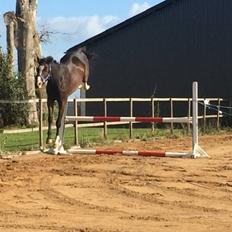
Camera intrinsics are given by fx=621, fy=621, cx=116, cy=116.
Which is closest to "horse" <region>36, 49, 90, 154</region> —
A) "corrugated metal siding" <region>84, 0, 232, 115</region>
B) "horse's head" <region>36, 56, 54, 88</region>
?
"horse's head" <region>36, 56, 54, 88</region>

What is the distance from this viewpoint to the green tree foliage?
23.3m

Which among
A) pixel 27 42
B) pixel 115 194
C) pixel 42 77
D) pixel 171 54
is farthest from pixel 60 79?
pixel 171 54

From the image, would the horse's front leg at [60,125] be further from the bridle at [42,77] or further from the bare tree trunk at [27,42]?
the bare tree trunk at [27,42]

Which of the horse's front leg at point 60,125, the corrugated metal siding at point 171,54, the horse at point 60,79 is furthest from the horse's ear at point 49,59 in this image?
the corrugated metal siding at point 171,54

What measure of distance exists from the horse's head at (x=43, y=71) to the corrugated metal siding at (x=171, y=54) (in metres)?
14.5

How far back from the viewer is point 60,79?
46.0 ft

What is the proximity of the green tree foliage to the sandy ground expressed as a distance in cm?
1008

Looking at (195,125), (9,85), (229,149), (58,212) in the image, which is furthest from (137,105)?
(58,212)

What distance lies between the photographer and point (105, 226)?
697 cm

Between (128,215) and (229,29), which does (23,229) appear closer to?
(128,215)

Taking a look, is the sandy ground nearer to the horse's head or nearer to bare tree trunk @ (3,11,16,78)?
the horse's head

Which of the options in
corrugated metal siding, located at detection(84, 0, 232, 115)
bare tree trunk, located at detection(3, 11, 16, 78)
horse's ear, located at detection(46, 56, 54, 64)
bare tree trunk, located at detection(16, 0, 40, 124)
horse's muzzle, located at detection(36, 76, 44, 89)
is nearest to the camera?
horse's muzzle, located at detection(36, 76, 44, 89)

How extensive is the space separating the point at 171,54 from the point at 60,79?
1647 centimetres

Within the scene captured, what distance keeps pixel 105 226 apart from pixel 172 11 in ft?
78.4
